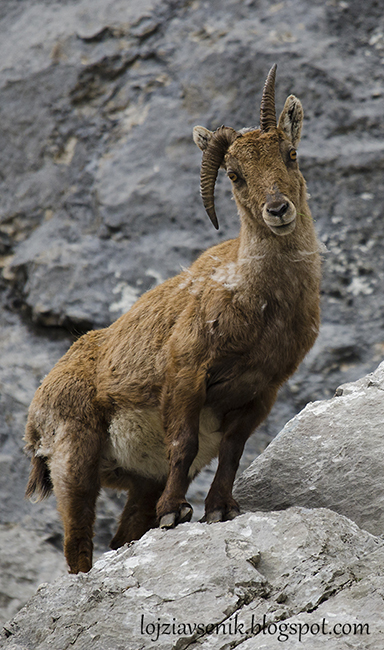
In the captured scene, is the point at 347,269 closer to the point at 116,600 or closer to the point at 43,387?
the point at 43,387

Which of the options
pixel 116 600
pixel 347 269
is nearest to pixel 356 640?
pixel 116 600

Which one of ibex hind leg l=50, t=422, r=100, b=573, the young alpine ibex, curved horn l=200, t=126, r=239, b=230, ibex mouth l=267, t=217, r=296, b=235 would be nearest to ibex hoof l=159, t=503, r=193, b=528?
the young alpine ibex

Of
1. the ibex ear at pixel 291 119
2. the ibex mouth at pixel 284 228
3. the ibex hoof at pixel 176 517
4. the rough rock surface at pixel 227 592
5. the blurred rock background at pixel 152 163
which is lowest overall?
the blurred rock background at pixel 152 163

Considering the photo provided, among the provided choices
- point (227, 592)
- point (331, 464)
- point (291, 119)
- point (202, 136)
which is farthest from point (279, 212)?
point (227, 592)

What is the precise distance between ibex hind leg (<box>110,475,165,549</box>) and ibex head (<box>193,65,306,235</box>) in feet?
8.39

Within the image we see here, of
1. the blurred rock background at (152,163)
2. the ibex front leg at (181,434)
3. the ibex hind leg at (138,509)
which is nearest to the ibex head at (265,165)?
the ibex front leg at (181,434)

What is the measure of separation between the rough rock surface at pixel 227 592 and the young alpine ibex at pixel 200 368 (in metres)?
0.59

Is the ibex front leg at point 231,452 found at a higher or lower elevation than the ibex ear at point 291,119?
lower

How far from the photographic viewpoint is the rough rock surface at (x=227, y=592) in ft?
14.4

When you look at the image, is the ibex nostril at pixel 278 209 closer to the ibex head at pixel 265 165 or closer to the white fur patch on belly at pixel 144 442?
the ibex head at pixel 265 165

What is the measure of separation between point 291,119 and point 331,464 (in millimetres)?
2956

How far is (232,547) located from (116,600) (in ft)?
2.69

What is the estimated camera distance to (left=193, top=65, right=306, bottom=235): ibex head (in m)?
5.77

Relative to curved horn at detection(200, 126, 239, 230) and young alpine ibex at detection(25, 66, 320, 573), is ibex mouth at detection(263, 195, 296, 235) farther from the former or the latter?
curved horn at detection(200, 126, 239, 230)
